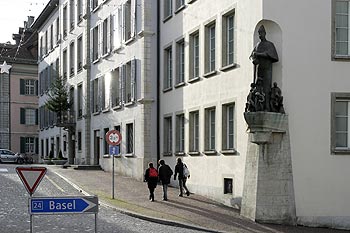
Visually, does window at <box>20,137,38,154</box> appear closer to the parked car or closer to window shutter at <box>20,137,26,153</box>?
window shutter at <box>20,137,26,153</box>

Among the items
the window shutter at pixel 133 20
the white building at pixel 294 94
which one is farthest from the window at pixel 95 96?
the white building at pixel 294 94

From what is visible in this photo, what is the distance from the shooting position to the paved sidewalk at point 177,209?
19.5 metres

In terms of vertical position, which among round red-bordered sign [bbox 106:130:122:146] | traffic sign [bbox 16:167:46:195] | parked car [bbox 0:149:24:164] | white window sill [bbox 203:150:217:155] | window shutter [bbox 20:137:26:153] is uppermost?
round red-bordered sign [bbox 106:130:122:146]

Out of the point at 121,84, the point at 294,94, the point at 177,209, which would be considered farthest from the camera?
the point at 121,84

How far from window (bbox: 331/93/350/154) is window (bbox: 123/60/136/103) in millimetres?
14305

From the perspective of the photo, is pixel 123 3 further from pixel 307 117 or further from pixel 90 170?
pixel 307 117

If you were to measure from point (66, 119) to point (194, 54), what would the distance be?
2300 cm

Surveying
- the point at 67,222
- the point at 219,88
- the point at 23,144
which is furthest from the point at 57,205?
the point at 23,144

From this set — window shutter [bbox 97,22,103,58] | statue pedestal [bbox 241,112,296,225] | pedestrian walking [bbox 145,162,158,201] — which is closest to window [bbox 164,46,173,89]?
pedestrian walking [bbox 145,162,158,201]

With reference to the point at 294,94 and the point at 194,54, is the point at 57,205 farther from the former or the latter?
the point at 194,54

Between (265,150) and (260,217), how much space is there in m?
2.17

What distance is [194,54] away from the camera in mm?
28562

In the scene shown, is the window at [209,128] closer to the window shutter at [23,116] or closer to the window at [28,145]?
the window at [28,145]

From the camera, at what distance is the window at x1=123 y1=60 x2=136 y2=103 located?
34438mm
